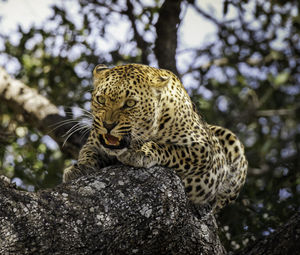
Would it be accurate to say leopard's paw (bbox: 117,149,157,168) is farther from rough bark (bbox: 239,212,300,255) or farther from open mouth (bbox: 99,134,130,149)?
rough bark (bbox: 239,212,300,255)

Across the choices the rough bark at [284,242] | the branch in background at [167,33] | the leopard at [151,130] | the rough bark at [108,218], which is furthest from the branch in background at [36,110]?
the rough bark at [284,242]

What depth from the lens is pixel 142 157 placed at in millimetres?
5254

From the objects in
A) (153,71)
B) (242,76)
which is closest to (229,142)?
(153,71)

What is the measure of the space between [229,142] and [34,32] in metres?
4.41

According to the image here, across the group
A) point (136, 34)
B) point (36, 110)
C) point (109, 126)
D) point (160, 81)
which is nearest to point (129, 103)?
point (109, 126)

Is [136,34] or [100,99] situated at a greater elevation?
[136,34]

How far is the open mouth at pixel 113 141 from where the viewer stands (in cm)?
556

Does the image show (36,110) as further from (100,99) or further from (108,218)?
(108,218)

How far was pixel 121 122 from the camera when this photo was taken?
5621 millimetres

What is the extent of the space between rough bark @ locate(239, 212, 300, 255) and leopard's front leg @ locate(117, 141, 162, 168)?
1510 mm

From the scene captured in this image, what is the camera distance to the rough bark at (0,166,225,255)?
155 inches

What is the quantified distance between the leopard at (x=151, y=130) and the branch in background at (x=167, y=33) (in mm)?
1797

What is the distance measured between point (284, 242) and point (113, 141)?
7.53ft

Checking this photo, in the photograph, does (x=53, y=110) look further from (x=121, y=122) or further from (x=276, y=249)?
(x=276, y=249)
